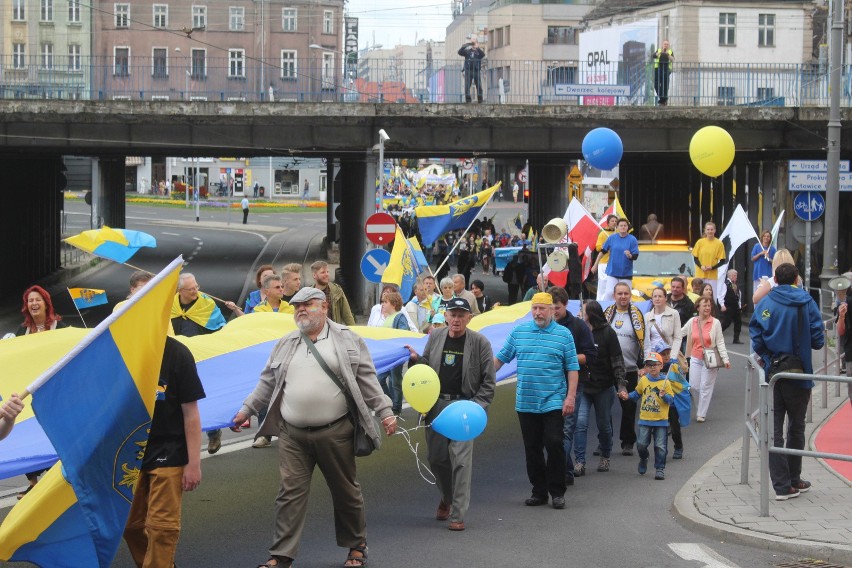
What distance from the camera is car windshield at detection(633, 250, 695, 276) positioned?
25.8 m

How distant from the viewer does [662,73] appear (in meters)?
34.3

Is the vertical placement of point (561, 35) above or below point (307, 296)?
above

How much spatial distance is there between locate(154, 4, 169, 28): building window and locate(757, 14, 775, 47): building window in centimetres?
4177

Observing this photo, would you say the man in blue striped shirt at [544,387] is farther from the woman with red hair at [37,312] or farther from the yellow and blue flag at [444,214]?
the yellow and blue flag at [444,214]

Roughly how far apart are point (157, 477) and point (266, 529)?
2501 millimetres

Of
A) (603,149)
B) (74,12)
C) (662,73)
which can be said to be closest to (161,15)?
(74,12)

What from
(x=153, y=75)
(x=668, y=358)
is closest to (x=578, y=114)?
(x=153, y=75)

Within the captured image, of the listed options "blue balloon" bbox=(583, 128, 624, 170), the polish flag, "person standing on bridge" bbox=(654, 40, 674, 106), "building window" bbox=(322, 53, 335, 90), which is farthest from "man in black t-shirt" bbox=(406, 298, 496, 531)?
"building window" bbox=(322, 53, 335, 90)

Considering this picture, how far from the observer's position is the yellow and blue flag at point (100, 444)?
6.72 meters

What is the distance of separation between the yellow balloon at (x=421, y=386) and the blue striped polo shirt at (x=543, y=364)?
1064 mm

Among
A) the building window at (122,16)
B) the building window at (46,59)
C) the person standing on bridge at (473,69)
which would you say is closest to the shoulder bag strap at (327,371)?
the person standing on bridge at (473,69)

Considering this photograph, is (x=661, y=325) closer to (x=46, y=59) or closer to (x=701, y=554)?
(x=701, y=554)

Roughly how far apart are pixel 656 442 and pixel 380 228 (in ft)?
47.8

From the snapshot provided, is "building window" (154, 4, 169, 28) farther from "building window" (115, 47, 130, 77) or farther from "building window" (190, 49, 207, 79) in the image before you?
"building window" (115, 47, 130, 77)
